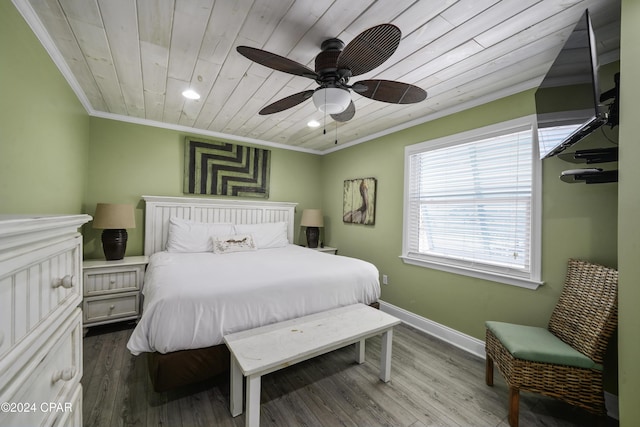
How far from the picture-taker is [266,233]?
12.2 ft

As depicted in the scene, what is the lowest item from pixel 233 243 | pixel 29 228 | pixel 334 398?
pixel 334 398

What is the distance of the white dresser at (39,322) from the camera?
575 millimetres

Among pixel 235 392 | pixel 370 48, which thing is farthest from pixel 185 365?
pixel 370 48

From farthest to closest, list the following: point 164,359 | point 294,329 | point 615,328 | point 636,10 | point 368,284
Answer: point 368,284 < point 294,329 < point 164,359 < point 615,328 < point 636,10

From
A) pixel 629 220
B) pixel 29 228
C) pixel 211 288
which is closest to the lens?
pixel 29 228

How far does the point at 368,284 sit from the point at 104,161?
3.38 m

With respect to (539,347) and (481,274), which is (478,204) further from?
(539,347)

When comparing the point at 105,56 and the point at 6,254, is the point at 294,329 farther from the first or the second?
the point at 105,56

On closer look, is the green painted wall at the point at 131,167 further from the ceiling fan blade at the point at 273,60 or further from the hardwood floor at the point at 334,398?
the ceiling fan blade at the point at 273,60

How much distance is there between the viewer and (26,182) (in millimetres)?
1688

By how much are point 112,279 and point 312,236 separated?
2.56m

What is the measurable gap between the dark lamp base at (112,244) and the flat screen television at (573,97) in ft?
13.2

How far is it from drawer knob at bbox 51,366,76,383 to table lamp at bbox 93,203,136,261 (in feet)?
7.84

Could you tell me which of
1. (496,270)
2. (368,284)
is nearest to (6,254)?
(368,284)
